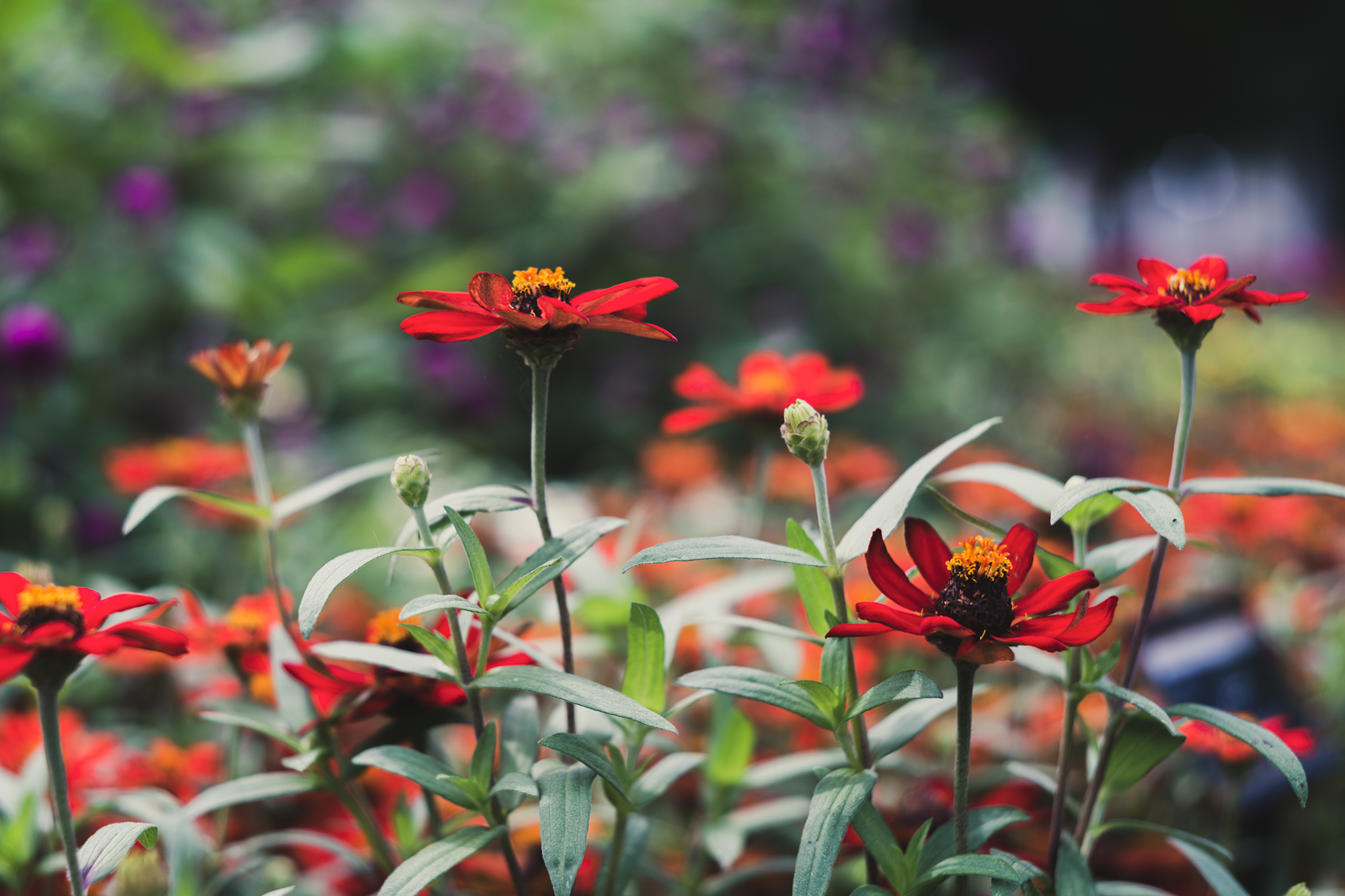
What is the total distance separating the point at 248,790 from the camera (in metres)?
0.44

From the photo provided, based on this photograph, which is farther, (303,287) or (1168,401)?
(1168,401)

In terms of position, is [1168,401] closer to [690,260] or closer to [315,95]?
[690,260]

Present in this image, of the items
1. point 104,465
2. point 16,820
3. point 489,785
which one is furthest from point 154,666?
point 104,465

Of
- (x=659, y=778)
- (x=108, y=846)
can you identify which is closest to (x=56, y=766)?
(x=108, y=846)

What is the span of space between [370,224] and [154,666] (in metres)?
1.44

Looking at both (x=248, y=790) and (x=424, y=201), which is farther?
(x=424, y=201)

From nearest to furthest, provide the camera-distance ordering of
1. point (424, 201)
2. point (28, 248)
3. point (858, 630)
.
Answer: point (858, 630), point (28, 248), point (424, 201)

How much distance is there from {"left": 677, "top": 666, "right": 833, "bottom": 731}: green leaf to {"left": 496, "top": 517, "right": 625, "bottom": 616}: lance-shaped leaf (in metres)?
0.07

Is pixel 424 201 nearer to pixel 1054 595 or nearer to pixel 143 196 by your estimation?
pixel 143 196

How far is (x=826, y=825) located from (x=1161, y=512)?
0.17m

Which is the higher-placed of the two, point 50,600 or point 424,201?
point 50,600

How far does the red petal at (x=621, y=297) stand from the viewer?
0.39 m

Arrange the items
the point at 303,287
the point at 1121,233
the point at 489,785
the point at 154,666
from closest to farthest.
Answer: the point at 489,785, the point at 154,666, the point at 303,287, the point at 1121,233

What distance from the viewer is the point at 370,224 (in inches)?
78.5
